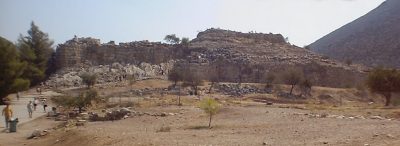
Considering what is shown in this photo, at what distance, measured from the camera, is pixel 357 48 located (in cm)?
10462

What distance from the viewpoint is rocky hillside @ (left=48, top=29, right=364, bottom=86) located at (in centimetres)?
6494

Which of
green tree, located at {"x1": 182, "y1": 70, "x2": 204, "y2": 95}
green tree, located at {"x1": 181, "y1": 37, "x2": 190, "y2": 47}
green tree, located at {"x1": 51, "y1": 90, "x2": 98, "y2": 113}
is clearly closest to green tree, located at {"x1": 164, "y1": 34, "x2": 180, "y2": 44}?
green tree, located at {"x1": 181, "y1": 37, "x2": 190, "y2": 47}

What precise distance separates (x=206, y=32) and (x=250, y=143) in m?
76.8

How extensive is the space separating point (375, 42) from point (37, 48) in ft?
213

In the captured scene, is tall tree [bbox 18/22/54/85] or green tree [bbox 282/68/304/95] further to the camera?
tall tree [bbox 18/22/54/85]

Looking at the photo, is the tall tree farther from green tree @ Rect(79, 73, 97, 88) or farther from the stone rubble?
green tree @ Rect(79, 73, 97, 88)

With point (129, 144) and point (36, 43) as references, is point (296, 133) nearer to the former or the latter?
point (129, 144)

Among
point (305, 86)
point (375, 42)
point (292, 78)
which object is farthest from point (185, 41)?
point (375, 42)

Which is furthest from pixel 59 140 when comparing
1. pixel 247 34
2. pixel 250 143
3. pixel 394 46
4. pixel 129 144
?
pixel 394 46

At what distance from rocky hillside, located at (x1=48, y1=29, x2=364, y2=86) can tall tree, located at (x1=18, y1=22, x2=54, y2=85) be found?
5.58ft

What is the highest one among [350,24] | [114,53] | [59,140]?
[350,24]

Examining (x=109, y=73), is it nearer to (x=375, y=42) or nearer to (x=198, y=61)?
(x=198, y=61)

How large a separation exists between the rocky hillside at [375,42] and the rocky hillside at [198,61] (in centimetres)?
1740

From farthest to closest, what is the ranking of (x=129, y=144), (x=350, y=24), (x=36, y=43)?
(x=350, y=24) < (x=36, y=43) < (x=129, y=144)
